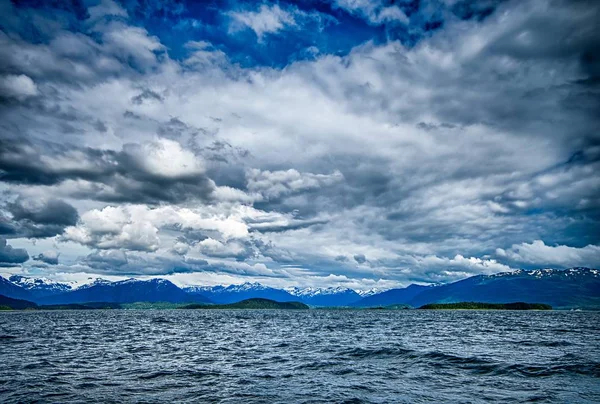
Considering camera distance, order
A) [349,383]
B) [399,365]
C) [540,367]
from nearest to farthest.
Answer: [349,383] → [540,367] → [399,365]

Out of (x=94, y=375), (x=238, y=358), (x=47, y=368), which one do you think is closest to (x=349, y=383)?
(x=238, y=358)

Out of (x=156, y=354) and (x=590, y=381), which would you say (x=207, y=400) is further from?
(x=590, y=381)

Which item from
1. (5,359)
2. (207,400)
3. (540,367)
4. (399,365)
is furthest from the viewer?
(5,359)

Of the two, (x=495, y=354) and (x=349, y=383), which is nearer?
(x=349, y=383)

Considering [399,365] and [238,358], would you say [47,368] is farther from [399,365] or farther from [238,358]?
[399,365]

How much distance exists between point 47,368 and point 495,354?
45.8 metres

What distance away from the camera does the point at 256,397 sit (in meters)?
23.7

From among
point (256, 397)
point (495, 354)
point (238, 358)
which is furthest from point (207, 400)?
point (495, 354)

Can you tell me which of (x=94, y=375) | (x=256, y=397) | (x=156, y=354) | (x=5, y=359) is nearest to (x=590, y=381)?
(x=256, y=397)

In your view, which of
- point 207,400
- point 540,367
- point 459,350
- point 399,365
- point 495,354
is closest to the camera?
point 207,400

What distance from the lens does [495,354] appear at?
142 feet

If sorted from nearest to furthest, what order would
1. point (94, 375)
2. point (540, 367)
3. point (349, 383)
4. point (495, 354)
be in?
point (349, 383)
point (94, 375)
point (540, 367)
point (495, 354)

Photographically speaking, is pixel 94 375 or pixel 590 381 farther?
pixel 94 375

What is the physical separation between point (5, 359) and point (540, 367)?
52.6 meters
